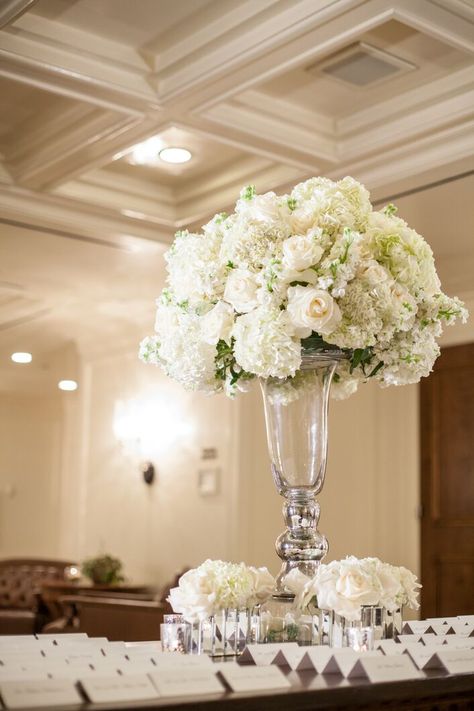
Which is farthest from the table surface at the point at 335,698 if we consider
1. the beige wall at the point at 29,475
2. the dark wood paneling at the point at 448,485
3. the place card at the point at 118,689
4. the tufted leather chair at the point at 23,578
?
the beige wall at the point at 29,475

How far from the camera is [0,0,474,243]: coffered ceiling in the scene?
3967mm

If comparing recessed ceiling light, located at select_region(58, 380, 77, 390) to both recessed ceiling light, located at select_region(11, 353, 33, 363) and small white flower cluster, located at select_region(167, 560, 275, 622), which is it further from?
small white flower cluster, located at select_region(167, 560, 275, 622)

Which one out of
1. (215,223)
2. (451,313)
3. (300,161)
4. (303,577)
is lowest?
(303,577)

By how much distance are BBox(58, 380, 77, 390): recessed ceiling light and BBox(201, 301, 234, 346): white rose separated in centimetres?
840

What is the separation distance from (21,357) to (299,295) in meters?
8.69

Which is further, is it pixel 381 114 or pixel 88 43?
pixel 381 114

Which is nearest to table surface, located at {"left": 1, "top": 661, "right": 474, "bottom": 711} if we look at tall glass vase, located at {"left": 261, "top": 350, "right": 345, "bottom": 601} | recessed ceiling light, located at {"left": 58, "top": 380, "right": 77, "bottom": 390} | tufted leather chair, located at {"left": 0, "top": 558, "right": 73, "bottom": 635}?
tall glass vase, located at {"left": 261, "top": 350, "right": 345, "bottom": 601}

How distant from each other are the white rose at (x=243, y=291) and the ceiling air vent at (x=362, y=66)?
8.44 ft

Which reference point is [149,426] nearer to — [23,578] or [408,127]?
[23,578]

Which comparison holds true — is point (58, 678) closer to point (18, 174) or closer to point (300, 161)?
point (300, 161)

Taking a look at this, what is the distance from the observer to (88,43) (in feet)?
14.1

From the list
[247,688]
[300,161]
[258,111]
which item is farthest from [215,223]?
[300,161]

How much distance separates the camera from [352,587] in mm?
1766

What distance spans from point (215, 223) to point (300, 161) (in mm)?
3221
